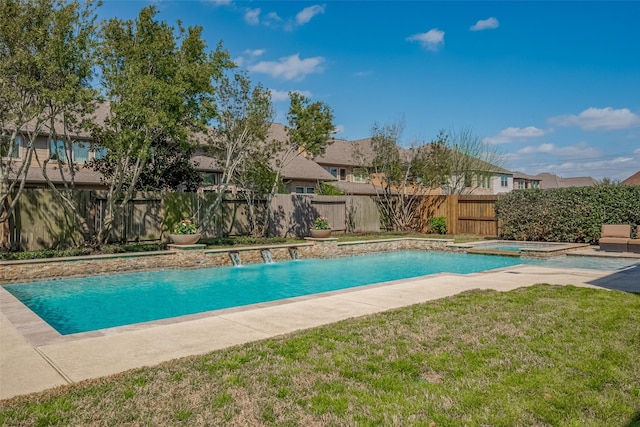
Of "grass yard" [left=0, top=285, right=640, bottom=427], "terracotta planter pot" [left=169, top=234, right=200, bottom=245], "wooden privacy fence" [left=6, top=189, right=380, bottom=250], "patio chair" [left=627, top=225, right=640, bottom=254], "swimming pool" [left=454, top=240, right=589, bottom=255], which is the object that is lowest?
"grass yard" [left=0, top=285, right=640, bottom=427]

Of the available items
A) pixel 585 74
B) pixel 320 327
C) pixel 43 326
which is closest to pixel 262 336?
pixel 320 327

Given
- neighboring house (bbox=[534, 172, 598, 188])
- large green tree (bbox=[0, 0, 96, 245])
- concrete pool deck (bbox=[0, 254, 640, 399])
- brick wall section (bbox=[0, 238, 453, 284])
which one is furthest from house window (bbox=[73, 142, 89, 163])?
neighboring house (bbox=[534, 172, 598, 188])

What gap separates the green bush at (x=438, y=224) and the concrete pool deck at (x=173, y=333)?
14174 millimetres

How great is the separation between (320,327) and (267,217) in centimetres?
1398

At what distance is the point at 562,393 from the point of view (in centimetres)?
364

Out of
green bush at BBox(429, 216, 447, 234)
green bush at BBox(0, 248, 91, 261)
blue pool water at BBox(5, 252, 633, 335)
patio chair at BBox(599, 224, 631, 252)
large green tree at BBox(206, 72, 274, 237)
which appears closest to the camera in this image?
blue pool water at BBox(5, 252, 633, 335)

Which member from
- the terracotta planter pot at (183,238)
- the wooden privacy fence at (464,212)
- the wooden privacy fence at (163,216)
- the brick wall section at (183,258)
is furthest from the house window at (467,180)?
the terracotta planter pot at (183,238)

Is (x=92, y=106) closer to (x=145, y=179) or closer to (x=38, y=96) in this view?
(x=38, y=96)

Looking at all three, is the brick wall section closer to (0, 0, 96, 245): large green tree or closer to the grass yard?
(0, 0, 96, 245): large green tree

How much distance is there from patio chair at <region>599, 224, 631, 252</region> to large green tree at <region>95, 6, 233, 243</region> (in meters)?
13.9

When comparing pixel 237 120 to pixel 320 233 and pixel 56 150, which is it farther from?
pixel 56 150

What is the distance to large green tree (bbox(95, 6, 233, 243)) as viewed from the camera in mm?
12641

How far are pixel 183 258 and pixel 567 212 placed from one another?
14935 mm

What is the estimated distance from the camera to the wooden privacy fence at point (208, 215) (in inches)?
553
